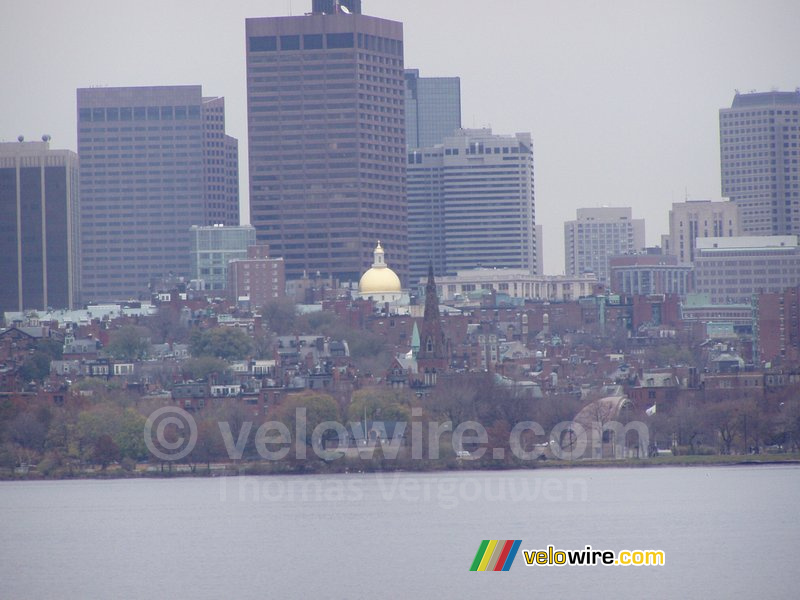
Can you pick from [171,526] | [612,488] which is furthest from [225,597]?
[612,488]

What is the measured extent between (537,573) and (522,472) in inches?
1187

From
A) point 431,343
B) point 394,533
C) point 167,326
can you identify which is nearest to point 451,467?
point 394,533

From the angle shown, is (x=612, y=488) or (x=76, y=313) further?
(x=76, y=313)

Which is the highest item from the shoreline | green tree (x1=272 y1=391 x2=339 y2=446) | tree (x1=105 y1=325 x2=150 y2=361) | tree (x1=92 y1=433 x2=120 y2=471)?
tree (x1=105 y1=325 x2=150 y2=361)

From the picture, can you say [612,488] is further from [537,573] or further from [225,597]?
[225,597]

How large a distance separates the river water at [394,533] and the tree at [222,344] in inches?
1994

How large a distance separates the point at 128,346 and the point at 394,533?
80.3 metres

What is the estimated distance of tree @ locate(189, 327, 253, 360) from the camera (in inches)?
5999

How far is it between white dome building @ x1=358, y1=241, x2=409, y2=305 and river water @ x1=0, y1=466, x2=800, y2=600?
82.9 meters

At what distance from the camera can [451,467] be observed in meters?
101

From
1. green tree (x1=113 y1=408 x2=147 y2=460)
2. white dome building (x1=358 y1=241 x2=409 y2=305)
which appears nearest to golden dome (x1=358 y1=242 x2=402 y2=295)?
white dome building (x1=358 y1=241 x2=409 y2=305)

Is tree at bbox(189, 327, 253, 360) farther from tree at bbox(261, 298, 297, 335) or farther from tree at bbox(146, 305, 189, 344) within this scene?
tree at bbox(261, 298, 297, 335)

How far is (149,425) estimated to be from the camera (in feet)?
356

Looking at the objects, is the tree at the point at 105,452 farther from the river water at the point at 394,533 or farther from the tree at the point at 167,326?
the tree at the point at 167,326
